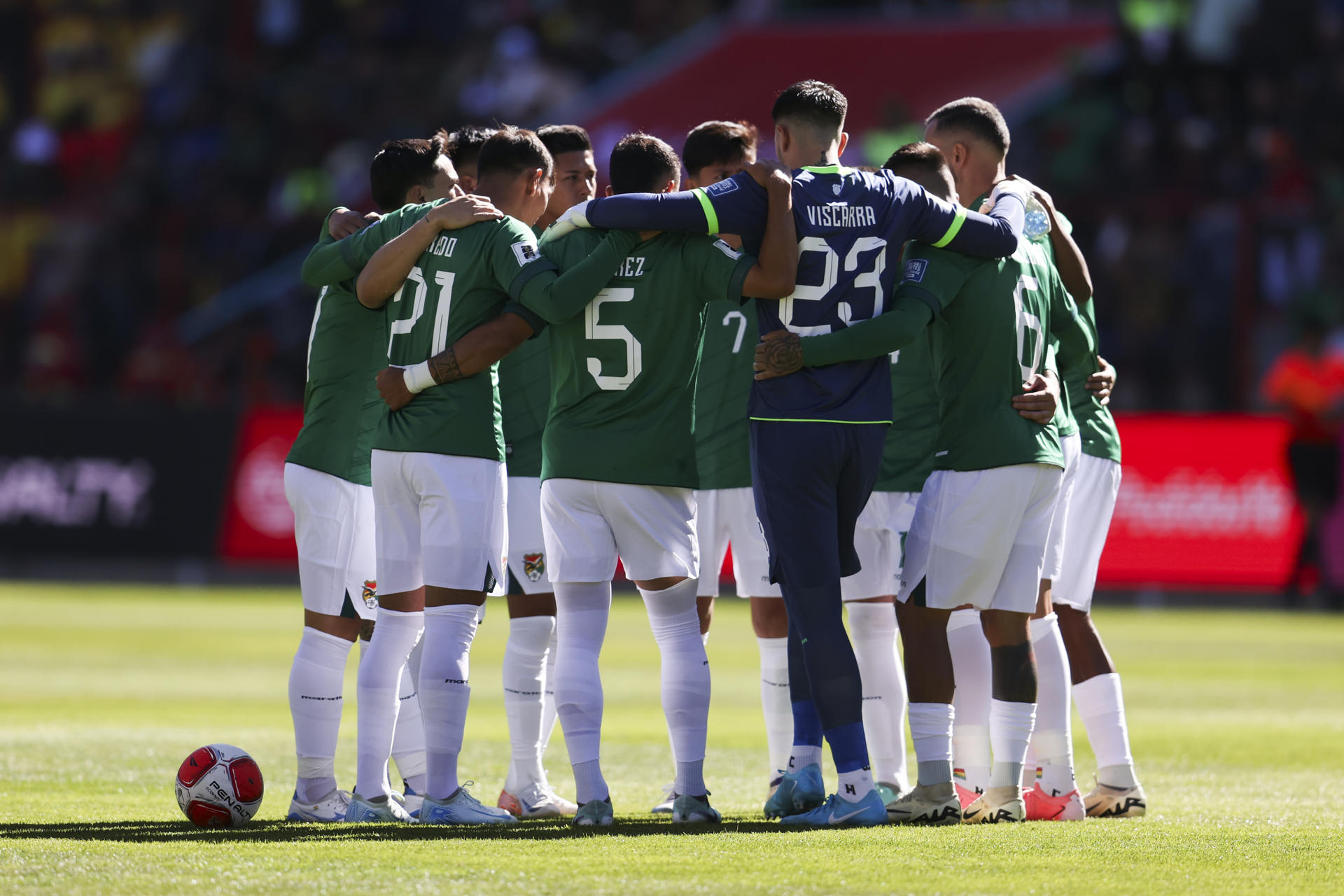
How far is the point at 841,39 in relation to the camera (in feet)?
83.7

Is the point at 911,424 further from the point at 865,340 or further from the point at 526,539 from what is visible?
the point at 526,539

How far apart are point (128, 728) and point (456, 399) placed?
413 cm

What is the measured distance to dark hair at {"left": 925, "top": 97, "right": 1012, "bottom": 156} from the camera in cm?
695

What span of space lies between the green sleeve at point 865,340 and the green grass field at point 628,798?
161 cm

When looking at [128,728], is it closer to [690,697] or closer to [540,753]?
[540,753]

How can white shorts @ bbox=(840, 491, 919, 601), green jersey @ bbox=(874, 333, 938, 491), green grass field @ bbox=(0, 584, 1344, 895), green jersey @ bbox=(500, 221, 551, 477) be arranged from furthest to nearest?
green jersey @ bbox=(500, 221, 551, 477) → green jersey @ bbox=(874, 333, 938, 491) → white shorts @ bbox=(840, 491, 919, 601) → green grass field @ bbox=(0, 584, 1344, 895)

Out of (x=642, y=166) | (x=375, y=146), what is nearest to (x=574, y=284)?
(x=642, y=166)

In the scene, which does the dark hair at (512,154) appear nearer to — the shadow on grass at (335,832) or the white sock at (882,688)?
the white sock at (882,688)

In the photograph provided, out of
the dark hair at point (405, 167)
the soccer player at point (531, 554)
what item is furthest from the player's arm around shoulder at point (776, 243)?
the dark hair at point (405, 167)

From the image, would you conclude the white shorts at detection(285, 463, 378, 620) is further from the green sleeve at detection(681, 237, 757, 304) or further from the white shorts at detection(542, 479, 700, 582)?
the green sleeve at detection(681, 237, 757, 304)

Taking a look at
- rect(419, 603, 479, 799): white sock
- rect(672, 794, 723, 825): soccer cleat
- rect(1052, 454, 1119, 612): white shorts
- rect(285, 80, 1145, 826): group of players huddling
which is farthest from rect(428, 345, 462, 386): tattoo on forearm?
rect(1052, 454, 1119, 612): white shorts

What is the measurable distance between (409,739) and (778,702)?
148 centimetres

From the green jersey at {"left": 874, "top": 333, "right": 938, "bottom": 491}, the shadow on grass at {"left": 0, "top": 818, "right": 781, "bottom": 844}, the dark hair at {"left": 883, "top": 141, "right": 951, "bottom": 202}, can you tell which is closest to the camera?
the shadow on grass at {"left": 0, "top": 818, "right": 781, "bottom": 844}

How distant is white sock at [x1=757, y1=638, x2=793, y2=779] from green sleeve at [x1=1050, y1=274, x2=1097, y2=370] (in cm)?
161
